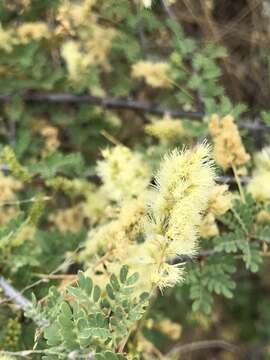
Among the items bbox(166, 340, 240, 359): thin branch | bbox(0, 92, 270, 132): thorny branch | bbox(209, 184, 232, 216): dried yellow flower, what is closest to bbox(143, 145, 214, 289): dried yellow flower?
bbox(209, 184, 232, 216): dried yellow flower

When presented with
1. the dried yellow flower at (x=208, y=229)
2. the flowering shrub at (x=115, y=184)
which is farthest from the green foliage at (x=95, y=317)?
the dried yellow flower at (x=208, y=229)

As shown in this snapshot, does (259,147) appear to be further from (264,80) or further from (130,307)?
(130,307)

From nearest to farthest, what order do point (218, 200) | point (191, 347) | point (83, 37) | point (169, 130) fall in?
point (218, 200) < point (169, 130) < point (83, 37) < point (191, 347)

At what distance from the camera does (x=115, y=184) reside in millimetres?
1338

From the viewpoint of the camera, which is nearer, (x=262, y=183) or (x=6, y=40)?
(x=262, y=183)

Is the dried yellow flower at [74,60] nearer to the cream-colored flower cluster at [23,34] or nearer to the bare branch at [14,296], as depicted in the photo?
the cream-colored flower cluster at [23,34]

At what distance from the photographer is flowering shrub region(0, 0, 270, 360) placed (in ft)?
2.92

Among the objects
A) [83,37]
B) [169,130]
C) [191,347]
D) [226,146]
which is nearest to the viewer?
[226,146]

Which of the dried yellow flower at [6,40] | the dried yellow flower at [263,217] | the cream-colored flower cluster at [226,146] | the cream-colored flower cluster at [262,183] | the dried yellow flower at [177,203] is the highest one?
the dried yellow flower at [6,40]

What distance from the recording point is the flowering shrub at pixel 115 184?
35.0 inches

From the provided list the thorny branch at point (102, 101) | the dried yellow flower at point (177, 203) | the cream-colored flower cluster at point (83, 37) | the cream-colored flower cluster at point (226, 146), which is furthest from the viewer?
the thorny branch at point (102, 101)

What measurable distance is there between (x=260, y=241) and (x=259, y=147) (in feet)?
2.11

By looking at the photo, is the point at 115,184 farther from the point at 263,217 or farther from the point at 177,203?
the point at 177,203

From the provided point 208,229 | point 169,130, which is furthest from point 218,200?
point 169,130
